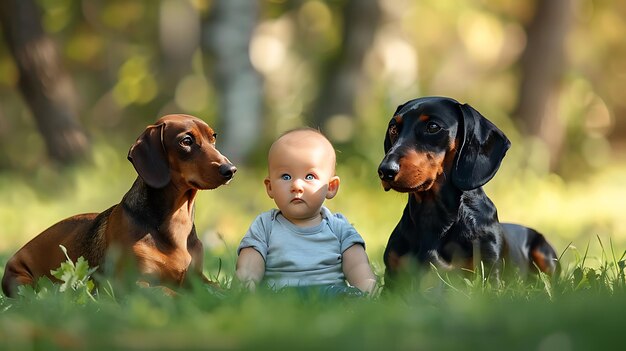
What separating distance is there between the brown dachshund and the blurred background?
1.46m

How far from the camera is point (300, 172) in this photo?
5113 mm

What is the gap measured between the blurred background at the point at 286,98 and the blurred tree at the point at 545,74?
0.08ft

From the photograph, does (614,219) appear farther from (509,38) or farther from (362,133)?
(509,38)

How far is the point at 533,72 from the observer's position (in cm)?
1717

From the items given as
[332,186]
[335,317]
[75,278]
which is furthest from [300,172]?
[335,317]

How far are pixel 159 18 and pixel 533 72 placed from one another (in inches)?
390

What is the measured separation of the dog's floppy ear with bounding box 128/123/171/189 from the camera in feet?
16.3

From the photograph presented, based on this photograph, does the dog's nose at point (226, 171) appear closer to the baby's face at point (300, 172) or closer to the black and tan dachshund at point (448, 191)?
the baby's face at point (300, 172)

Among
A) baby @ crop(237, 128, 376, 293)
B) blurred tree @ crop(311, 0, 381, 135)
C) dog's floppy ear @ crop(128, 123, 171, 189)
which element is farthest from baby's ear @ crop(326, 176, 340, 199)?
blurred tree @ crop(311, 0, 381, 135)

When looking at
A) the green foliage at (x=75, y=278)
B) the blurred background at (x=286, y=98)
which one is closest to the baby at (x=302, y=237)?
the green foliage at (x=75, y=278)

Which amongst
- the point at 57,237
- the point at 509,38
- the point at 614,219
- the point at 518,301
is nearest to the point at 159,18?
the point at 509,38

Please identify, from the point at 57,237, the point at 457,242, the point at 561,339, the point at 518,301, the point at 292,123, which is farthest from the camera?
the point at 292,123

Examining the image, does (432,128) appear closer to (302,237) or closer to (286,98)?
(302,237)

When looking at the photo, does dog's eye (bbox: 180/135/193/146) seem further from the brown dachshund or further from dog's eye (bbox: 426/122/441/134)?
dog's eye (bbox: 426/122/441/134)
